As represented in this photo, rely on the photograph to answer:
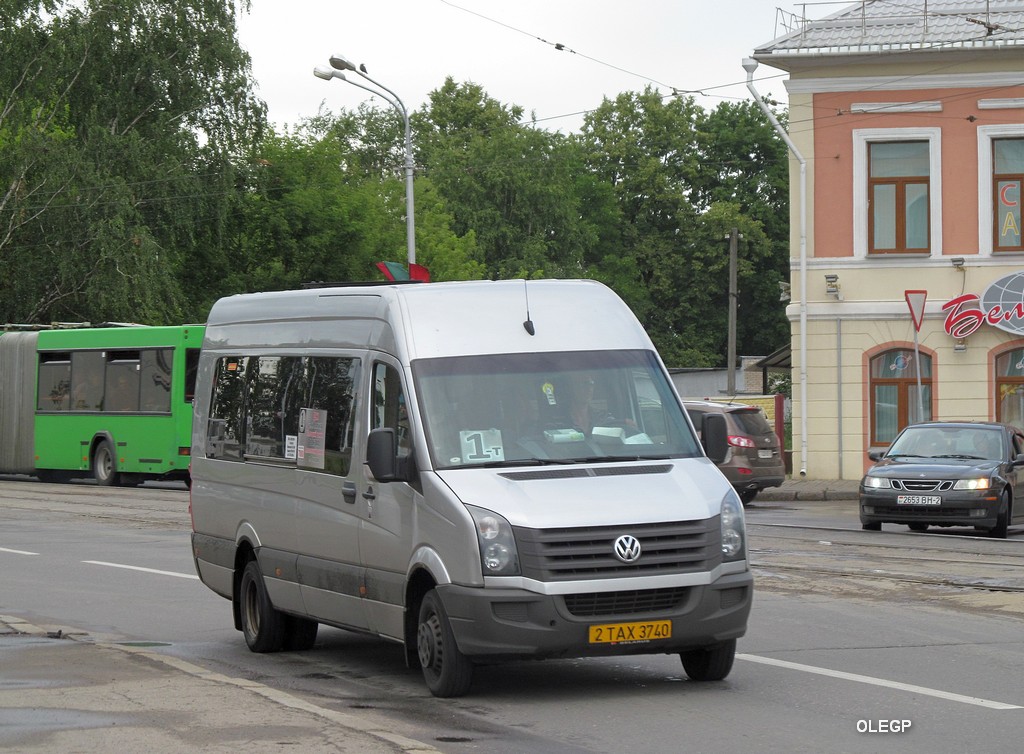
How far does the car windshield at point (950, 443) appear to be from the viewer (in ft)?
73.9

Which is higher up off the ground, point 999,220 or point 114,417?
point 999,220

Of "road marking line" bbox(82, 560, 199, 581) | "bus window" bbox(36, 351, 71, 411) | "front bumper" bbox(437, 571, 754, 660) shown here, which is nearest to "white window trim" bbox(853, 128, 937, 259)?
"bus window" bbox(36, 351, 71, 411)

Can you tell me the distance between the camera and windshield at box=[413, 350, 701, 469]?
360 inches

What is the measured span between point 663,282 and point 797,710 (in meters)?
71.2

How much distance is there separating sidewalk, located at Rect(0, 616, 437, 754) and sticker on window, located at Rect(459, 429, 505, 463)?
157 centimetres

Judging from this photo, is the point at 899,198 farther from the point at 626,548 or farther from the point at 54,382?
the point at 626,548

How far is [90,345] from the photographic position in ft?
115

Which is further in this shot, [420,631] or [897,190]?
[897,190]

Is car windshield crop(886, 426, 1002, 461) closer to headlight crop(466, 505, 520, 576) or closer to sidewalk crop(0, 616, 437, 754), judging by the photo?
sidewalk crop(0, 616, 437, 754)

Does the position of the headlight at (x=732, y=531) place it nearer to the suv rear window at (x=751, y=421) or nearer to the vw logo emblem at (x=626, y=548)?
the vw logo emblem at (x=626, y=548)

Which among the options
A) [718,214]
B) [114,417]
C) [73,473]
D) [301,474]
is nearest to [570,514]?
[301,474]

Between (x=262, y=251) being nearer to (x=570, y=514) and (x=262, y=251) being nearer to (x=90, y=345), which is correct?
(x=90, y=345)

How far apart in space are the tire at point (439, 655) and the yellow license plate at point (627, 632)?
698mm

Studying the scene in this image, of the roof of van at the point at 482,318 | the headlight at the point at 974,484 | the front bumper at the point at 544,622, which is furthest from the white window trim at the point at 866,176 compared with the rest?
the front bumper at the point at 544,622
